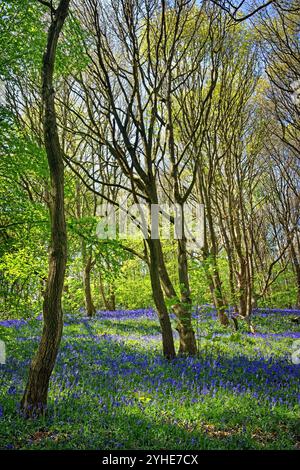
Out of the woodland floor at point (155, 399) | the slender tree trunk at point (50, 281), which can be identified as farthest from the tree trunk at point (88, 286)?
the slender tree trunk at point (50, 281)

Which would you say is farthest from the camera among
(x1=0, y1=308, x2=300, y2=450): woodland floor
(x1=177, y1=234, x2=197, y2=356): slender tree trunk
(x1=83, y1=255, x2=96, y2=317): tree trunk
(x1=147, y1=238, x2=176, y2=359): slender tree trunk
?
(x1=83, y1=255, x2=96, y2=317): tree trunk

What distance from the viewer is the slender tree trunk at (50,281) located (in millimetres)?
4367

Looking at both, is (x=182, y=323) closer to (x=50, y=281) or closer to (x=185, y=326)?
(x=185, y=326)

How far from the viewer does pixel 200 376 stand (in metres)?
6.38

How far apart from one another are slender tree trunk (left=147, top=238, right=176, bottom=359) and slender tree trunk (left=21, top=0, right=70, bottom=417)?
309 cm

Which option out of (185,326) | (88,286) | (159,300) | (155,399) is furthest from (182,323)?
(88,286)

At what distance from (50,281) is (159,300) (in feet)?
11.2

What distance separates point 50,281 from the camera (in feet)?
14.4

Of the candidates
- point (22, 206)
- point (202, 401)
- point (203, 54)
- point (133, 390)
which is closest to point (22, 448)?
point (133, 390)

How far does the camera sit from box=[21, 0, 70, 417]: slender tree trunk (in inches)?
172

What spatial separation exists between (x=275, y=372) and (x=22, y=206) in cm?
521

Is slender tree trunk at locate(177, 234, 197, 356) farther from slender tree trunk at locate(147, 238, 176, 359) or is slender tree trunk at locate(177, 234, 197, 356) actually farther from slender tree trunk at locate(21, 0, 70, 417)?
slender tree trunk at locate(21, 0, 70, 417)

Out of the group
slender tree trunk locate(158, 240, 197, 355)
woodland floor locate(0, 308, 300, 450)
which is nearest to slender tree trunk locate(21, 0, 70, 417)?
woodland floor locate(0, 308, 300, 450)

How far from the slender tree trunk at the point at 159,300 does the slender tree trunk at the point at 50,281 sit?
3092mm
